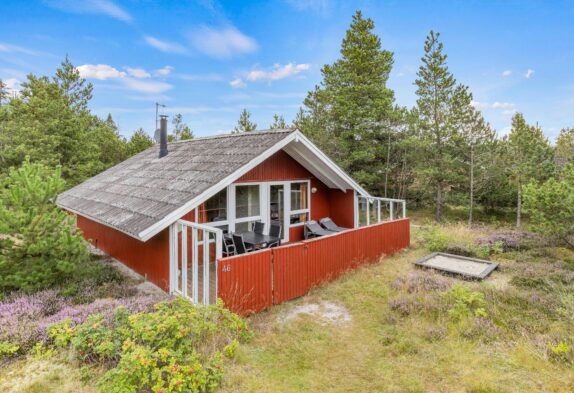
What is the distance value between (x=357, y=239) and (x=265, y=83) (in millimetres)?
25924

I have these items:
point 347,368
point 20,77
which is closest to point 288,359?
point 347,368

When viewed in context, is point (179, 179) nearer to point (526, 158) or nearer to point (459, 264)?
point (459, 264)

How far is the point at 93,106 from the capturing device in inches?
1188

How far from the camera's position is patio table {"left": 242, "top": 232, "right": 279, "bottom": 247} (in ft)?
28.1

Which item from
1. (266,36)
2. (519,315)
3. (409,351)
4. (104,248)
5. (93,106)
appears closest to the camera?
(409,351)

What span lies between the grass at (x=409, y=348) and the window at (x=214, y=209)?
11.4 ft

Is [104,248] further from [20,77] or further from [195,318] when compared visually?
[20,77]

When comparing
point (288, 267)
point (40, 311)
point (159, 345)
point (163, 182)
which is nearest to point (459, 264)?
point (288, 267)

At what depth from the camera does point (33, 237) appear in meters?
6.34

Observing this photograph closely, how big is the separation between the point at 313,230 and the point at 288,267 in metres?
4.39

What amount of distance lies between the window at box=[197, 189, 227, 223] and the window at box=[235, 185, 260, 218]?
426 millimetres

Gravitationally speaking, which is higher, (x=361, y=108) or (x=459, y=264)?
(x=361, y=108)

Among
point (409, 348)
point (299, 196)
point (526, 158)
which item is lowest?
point (409, 348)

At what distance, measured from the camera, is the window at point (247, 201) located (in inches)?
372
